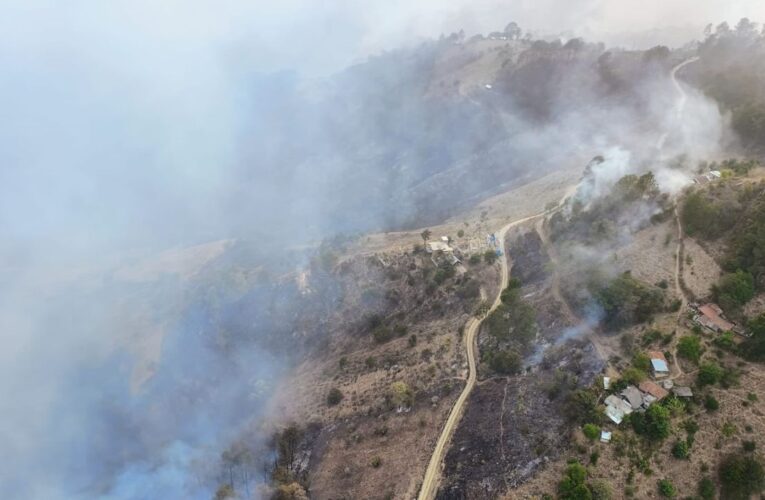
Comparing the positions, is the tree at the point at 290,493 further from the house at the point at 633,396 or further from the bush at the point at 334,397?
the house at the point at 633,396

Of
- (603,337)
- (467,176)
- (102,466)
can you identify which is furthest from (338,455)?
(467,176)

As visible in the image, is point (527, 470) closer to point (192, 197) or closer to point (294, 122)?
point (192, 197)

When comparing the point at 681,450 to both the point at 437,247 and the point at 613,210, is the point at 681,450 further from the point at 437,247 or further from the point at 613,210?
the point at 437,247

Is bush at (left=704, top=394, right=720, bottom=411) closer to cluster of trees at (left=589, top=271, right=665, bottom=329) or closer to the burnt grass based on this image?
the burnt grass

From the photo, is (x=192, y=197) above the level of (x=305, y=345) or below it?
above

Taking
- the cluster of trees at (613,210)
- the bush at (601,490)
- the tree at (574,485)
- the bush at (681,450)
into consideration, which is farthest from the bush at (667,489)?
the cluster of trees at (613,210)

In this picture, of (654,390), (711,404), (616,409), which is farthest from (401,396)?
(711,404)
